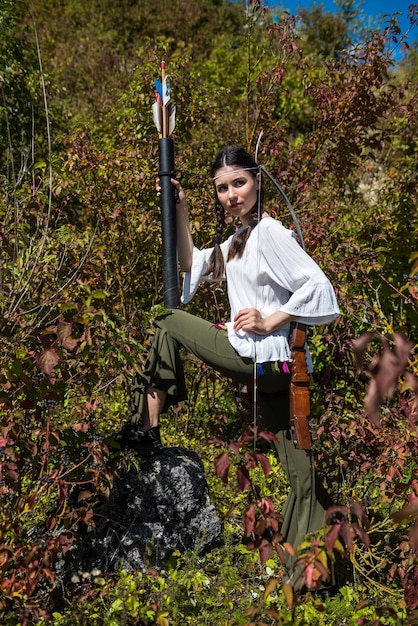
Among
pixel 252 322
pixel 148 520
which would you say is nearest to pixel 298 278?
pixel 252 322

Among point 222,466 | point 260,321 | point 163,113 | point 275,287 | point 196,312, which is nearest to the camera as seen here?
point 222,466

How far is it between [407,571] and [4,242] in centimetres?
225

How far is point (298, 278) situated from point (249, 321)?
Result: 26 cm

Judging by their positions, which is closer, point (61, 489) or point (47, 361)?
point (47, 361)

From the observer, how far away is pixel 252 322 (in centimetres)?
228

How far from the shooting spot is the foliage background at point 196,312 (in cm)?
216

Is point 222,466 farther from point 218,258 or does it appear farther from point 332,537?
point 218,258

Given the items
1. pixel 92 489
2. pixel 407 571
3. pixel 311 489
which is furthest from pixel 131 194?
pixel 407 571

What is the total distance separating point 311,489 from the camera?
2.46 meters

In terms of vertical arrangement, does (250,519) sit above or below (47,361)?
below

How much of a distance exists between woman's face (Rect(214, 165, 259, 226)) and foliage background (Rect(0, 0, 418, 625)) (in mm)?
583

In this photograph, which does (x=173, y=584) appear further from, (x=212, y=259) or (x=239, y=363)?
(x=212, y=259)

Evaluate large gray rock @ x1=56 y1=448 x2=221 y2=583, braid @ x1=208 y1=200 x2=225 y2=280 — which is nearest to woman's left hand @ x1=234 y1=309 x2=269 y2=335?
braid @ x1=208 y1=200 x2=225 y2=280

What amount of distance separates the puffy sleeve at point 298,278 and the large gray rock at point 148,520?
1044 millimetres
